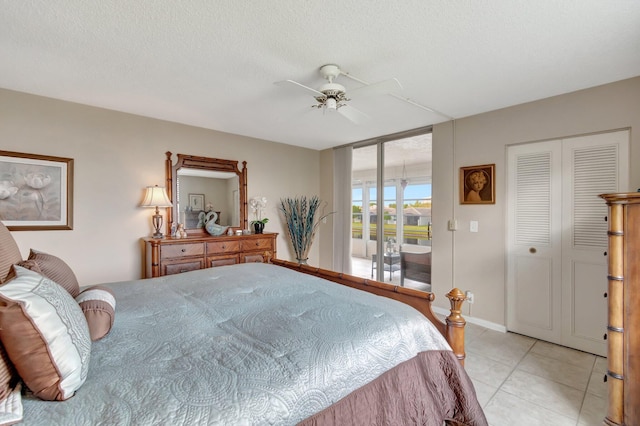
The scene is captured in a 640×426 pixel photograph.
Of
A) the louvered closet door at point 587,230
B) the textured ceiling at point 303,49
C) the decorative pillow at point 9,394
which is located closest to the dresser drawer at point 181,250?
the textured ceiling at point 303,49

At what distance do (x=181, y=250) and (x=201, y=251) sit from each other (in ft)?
0.77

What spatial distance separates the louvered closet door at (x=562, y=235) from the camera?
2.68 metres

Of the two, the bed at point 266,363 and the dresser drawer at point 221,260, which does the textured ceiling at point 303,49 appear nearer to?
the bed at point 266,363

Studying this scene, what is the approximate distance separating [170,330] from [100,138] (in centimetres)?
294

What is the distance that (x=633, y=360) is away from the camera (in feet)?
5.51

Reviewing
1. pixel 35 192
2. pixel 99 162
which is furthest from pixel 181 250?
pixel 35 192

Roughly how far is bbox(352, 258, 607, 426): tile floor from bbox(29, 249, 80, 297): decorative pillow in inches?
102

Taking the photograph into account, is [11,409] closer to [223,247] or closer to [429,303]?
[429,303]

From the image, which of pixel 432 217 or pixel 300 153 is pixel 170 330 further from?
pixel 300 153

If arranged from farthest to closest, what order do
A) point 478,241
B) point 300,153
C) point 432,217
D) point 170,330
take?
1. point 300,153
2. point 432,217
3. point 478,241
4. point 170,330

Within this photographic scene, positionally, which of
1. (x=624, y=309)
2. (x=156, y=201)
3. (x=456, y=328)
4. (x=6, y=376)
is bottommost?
(x=456, y=328)

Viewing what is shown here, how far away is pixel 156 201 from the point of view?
135 inches

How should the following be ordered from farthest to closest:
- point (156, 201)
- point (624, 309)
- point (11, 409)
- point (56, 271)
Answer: point (156, 201) < point (624, 309) < point (56, 271) < point (11, 409)

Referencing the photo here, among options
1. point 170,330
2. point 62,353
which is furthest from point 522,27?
point 62,353
